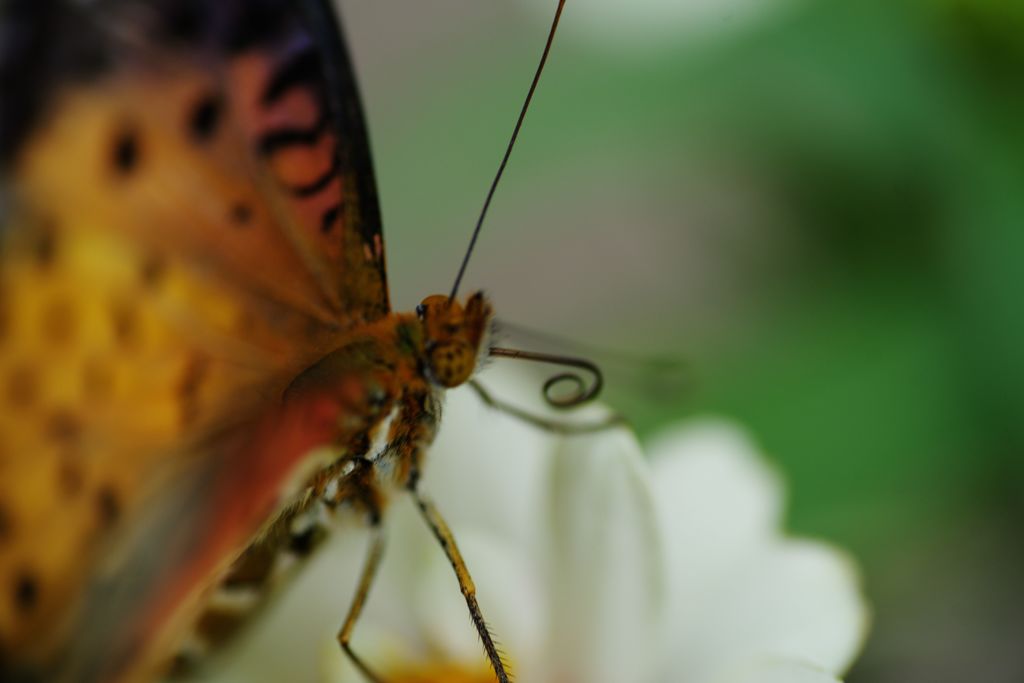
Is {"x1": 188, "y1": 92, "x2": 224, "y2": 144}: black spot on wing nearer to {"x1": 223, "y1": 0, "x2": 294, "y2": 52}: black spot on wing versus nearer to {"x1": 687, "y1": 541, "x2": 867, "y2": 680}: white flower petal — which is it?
{"x1": 223, "y1": 0, "x2": 294, "y2": 52}: black spot on wing

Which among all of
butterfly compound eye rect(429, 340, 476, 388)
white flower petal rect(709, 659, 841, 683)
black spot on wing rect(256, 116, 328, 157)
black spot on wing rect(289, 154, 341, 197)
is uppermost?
black spot on wing rect(256, 116, 328, 157)

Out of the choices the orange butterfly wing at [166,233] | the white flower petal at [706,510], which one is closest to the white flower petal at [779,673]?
the white flower petal at [706,510]

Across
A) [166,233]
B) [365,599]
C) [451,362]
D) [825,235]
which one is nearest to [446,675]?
[365,599]

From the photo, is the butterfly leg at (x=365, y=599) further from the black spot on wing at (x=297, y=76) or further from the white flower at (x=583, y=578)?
the black spot on wing at (x=297, y=76)

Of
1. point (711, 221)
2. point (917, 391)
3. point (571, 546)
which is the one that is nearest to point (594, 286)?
point (711, 221)

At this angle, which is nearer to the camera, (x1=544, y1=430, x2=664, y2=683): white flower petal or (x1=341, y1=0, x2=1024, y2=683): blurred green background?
(x1=544, y1=430, x2=664, y2=683): white flower petal

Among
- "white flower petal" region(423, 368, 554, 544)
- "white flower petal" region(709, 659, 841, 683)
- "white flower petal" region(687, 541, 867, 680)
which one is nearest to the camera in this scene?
"white flower petal" region(709, 659, 841, 683)

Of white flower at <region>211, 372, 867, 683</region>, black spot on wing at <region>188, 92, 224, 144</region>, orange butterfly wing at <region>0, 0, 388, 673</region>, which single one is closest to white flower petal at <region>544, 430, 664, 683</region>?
white flower at <region>211, 372, 867, 683</region>
